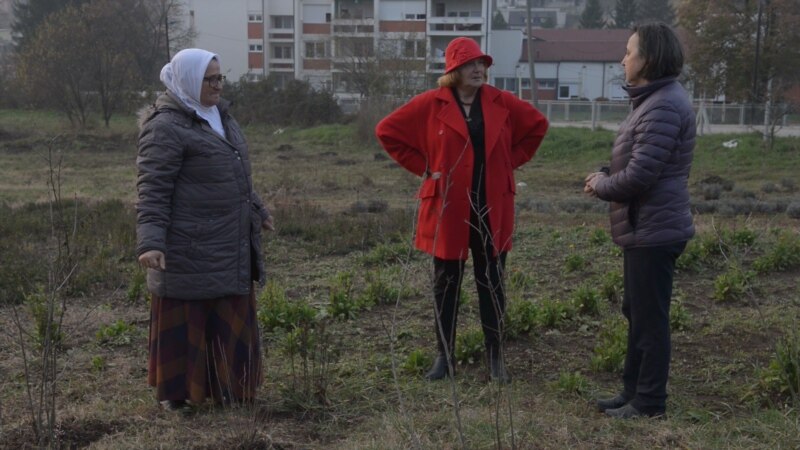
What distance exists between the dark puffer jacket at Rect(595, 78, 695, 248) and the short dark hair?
5 cm

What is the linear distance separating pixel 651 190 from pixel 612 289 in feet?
7.79

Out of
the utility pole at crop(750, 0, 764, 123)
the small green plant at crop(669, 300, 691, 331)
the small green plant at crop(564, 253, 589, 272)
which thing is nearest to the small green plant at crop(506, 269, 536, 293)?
the small green plant at crop(564, 253, 589, 272)

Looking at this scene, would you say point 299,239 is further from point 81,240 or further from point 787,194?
point 787,194

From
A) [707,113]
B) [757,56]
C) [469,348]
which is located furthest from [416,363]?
[757,56]

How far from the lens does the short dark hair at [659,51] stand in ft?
12.3

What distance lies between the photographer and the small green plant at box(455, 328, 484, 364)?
476 cm

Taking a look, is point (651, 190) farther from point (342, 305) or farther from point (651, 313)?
point (342, 305)

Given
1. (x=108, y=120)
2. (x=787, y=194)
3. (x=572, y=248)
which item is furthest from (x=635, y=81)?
(x=108, y=120)

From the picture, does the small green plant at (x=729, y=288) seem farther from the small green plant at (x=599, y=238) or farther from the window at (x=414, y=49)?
the window at (x=414, y=49)

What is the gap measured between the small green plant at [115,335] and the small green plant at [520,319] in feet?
7.64

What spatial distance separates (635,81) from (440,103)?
3.30ft

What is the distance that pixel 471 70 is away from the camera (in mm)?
4340

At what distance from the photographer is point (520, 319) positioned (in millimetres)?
5250

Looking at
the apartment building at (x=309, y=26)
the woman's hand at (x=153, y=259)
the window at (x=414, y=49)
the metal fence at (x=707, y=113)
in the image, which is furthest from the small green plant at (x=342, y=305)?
the apartment building at (x=309, y=26)
